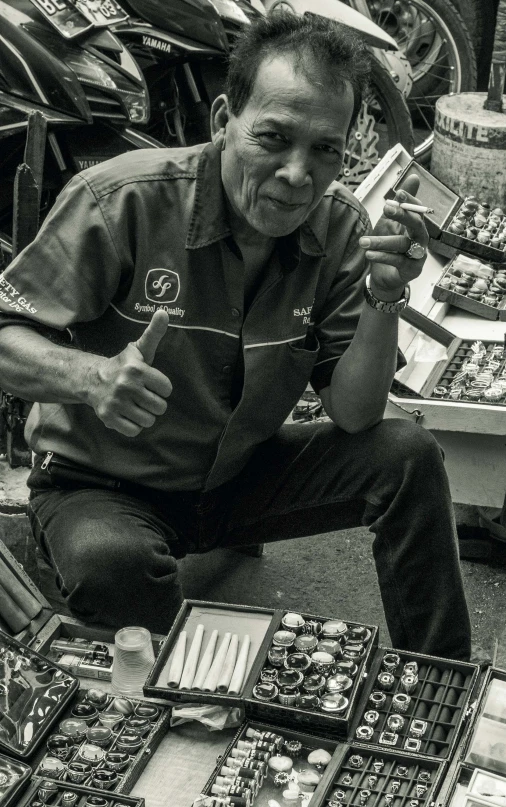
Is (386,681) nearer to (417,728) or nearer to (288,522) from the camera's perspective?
(417,728)

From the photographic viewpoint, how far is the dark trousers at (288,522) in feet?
7.68

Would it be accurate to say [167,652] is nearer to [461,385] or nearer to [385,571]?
[385,571]

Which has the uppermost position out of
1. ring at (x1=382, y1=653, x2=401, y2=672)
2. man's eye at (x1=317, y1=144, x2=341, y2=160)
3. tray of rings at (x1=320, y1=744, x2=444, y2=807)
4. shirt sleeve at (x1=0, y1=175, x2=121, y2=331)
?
man's eye at (x1=317, y1=144, x2=341, y2=160)

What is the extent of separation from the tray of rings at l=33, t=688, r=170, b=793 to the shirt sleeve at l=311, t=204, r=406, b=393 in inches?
35.9

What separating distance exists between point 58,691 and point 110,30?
2.65m

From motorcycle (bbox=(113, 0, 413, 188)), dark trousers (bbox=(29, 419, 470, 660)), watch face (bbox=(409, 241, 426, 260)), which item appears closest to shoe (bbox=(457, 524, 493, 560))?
dark trousers (bbox=(29, 419, 470, 660))

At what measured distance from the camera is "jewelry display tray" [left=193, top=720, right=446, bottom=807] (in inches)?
72.4

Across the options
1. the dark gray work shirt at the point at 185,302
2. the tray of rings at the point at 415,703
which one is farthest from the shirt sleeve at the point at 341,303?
the tray of rings at the point at 415,703

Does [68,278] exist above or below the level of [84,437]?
above

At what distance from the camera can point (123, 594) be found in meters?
2.33

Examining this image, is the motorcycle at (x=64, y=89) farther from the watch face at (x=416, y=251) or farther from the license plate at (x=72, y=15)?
the watch face at (x=416, y=251)

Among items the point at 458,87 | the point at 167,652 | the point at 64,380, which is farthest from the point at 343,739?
the point at 458,87

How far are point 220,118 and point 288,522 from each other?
0.96m

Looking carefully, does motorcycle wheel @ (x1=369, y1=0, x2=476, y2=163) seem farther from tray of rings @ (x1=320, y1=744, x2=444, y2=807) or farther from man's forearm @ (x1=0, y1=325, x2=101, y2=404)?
tray of rings @ (x1=320, y1=744, x2=444, y2=807)
